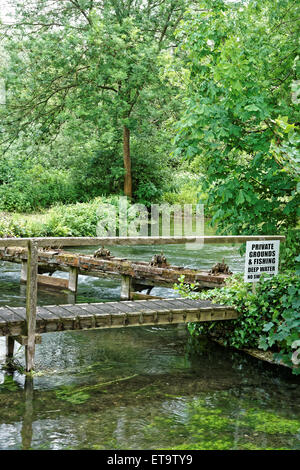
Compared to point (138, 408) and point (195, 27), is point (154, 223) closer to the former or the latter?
point (195, 27)

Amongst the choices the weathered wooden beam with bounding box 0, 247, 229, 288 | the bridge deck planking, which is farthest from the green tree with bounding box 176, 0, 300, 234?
the weathered wooden beam with bounding box 0, 247, 229, 288

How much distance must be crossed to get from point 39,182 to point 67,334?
59.8 ft

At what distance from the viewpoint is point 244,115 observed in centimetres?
685

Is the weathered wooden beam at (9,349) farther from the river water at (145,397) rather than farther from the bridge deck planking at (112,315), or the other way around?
the bridge deck planking at (112,315)

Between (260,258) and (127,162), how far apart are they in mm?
19384

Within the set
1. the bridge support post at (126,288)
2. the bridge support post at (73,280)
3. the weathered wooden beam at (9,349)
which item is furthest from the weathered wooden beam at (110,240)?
the bridge support post at (73,280)

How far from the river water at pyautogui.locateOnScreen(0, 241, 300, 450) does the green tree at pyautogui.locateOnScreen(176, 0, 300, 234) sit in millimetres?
2029

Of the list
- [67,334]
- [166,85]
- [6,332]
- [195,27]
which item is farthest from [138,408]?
[166,85]

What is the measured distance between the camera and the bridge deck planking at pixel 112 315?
6.33 m

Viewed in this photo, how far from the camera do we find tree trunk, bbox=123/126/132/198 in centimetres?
2561

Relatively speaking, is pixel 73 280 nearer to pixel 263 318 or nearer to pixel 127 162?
pixel 263 318

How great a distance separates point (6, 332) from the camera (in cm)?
610

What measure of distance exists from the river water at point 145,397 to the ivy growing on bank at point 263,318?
8.1 inches

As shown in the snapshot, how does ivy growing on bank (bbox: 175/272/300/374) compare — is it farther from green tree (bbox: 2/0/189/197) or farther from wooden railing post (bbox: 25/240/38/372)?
green tree (bbox: 2/0/189/197)
